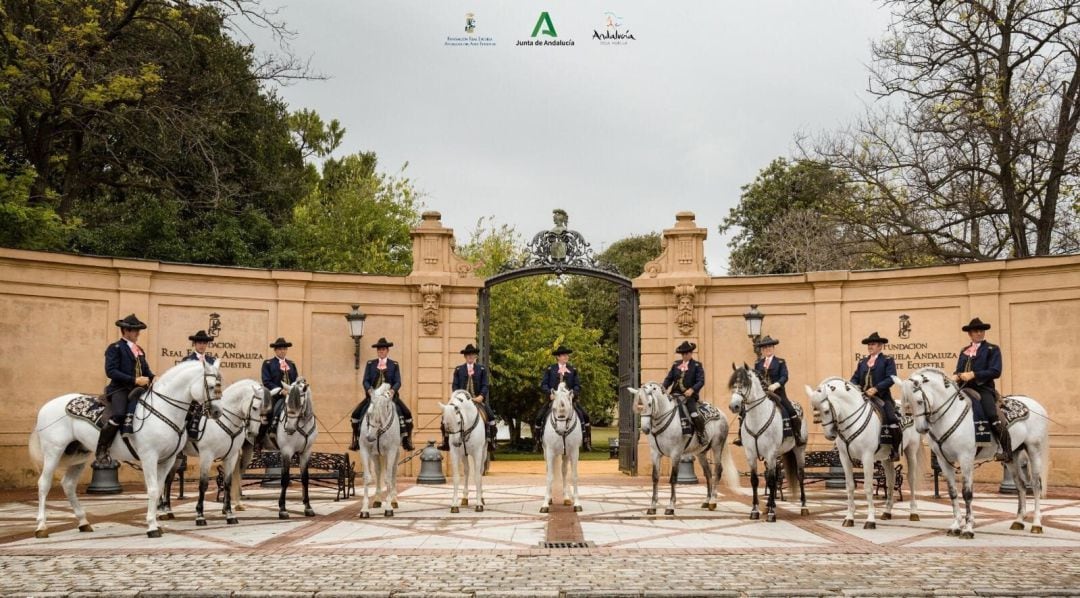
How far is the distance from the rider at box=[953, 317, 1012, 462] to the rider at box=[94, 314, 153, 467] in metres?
10.4

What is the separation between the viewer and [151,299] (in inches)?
710

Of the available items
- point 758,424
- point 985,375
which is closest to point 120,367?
point 758,424

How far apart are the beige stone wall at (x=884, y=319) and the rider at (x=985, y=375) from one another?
21.1 ft

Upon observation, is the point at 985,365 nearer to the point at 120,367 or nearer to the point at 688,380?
the point at 688,380

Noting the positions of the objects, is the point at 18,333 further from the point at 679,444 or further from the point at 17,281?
the point at 679,444

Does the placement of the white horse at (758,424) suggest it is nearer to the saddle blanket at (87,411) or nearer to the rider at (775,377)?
the rider at (775,377)

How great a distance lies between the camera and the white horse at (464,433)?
1320cm

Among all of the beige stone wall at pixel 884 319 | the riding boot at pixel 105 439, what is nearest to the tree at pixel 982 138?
the beige stone wall at pixel 884 319

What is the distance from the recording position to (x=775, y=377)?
13320 millimetres

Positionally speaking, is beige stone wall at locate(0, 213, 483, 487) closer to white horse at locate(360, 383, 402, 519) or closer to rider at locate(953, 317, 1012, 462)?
white horse at locate(360, 383, 402, 519)

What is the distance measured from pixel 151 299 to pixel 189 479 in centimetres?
375

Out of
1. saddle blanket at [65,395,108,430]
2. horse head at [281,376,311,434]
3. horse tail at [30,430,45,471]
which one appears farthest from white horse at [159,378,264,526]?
horse tail at [30,430,45,471]

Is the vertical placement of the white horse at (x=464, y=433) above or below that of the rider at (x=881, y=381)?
below

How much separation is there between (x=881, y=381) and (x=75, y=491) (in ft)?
35.6
